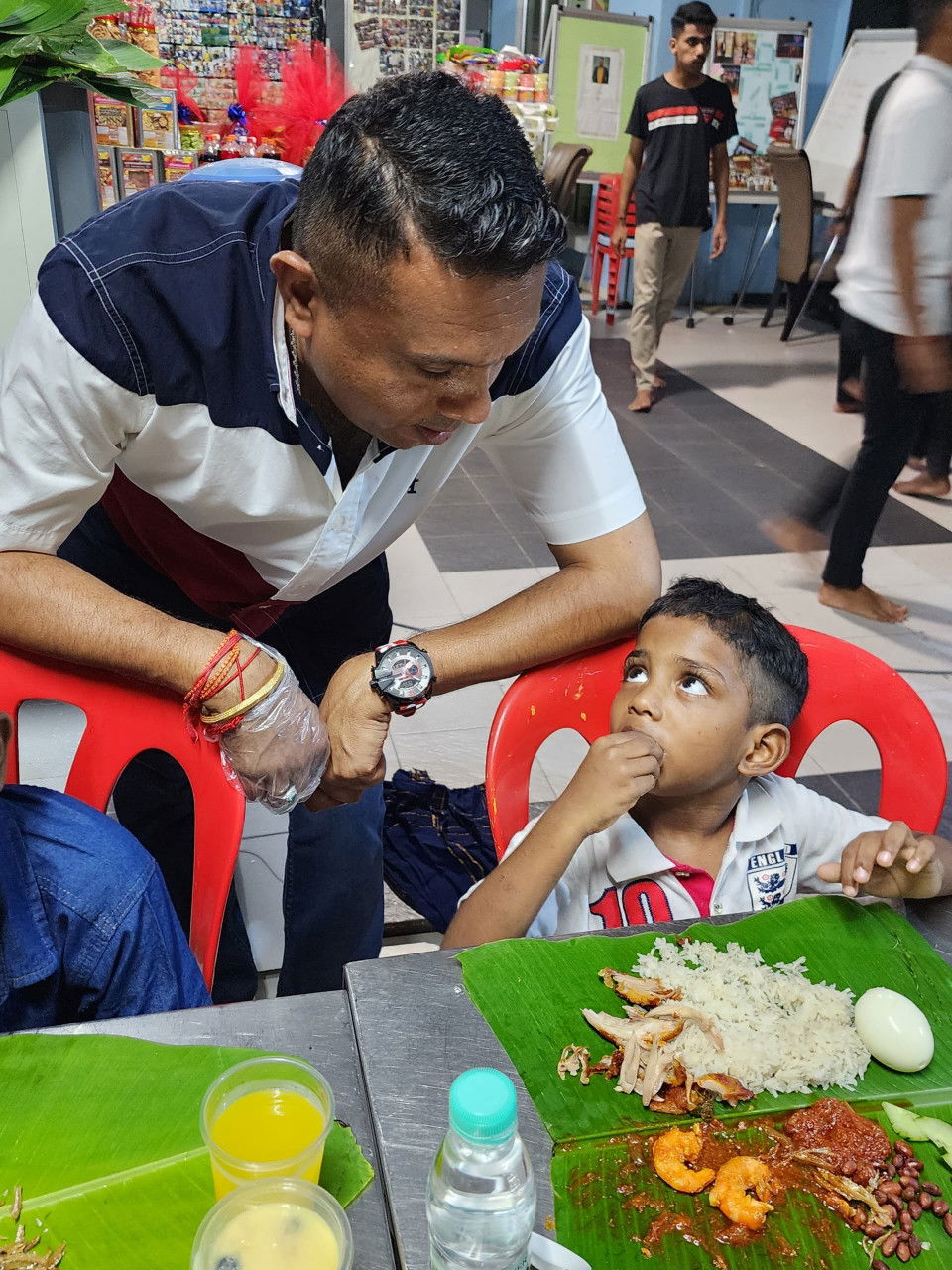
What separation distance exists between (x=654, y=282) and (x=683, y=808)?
Result: 4928mm

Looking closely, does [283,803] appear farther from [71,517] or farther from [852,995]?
[852,995]

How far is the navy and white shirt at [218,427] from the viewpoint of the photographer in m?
1.27

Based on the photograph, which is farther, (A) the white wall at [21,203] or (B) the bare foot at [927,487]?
(B) the bare foot at [927,487]

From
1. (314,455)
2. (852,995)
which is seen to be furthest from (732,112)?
(852,995)

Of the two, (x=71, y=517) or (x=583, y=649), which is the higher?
(x=71, y=517)

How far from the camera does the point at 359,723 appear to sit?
4.67 feet

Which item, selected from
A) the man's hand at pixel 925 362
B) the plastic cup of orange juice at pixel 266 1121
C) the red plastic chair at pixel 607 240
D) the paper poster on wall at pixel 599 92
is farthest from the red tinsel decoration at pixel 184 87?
the plastic cup of orange juice at pixel 266 1121

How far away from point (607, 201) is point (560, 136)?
538 mm

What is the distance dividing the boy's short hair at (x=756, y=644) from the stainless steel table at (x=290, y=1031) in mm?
731

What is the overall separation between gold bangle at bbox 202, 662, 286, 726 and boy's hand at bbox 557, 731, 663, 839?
383 mm

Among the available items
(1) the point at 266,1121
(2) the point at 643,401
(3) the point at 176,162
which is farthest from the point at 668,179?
(1) the point at 266,1121

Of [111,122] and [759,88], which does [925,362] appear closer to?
[111,122]

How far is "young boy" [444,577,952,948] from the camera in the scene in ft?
4.42

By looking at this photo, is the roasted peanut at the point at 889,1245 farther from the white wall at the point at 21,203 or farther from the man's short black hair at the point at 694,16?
the man's short black hair at the point at 694,16
